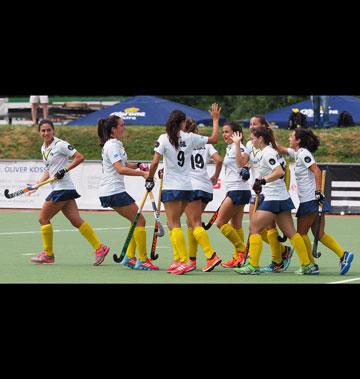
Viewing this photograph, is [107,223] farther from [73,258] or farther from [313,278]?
[313,278]

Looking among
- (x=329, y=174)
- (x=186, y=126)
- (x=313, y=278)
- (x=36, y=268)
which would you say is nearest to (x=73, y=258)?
(x=36, y=268)

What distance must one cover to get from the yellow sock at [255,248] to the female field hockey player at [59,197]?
6.74 ft

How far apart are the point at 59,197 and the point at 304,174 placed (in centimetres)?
304

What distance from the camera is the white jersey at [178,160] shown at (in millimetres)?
13461

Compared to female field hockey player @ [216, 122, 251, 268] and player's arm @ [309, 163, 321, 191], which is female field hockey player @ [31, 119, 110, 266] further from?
player's arm @ [309, 163, 321, 191]

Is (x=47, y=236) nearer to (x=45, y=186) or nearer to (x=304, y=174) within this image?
(x=304, y=174)

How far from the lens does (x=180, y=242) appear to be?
13.4 m

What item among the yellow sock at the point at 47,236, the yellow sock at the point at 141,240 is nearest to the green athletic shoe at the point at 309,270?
the yellow sock at the point at 141,240

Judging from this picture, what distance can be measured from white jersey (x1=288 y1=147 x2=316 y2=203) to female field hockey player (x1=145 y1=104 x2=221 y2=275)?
987 mm

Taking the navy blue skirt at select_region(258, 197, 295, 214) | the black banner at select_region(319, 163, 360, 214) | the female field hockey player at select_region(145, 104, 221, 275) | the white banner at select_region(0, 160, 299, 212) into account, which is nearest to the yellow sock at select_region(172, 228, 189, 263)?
the female field hockey player at select_region(145, 104, 221, 275)

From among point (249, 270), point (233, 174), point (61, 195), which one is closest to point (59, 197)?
point (61, 195)

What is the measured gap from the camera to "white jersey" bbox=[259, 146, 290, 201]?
13.2m

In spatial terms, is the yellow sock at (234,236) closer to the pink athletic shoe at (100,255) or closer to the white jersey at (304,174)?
the white jersey at (304,174)

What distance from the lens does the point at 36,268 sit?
14273 mm
